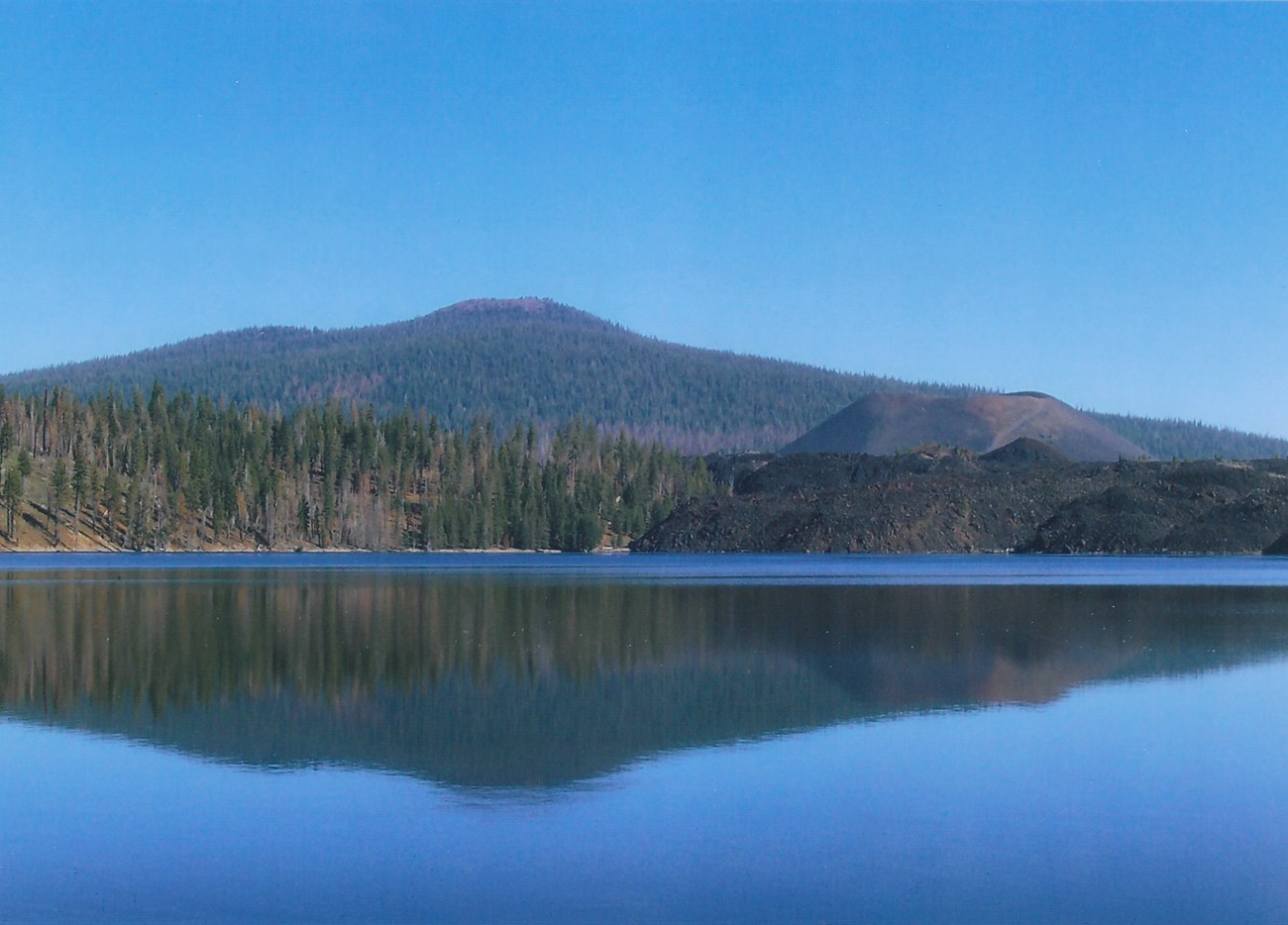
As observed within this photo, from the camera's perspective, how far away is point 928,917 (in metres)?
15.6

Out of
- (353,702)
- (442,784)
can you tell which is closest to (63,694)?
(353,702)

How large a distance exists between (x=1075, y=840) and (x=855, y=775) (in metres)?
4.86

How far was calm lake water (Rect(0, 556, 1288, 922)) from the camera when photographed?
16625 millimetres

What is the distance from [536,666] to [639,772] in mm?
14694

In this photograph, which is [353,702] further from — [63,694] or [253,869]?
[253,869]

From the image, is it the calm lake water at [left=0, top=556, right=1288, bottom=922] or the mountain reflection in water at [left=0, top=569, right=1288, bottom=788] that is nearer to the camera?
the calm lake water at [left=0, top=556, right=1288, bottom=922]

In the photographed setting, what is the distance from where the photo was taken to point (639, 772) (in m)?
23.5

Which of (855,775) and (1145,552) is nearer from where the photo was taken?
(855,775)

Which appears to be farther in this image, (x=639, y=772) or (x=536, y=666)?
(x=536, y=666)

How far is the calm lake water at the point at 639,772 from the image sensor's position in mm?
16625

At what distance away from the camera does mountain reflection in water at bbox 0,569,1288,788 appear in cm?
2702

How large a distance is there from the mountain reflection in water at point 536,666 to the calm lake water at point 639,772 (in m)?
0.18

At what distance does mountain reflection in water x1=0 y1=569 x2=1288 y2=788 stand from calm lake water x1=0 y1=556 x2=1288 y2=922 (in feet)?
0.59

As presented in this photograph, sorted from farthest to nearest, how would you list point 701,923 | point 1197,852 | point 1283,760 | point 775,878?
point 1283,760 → point 1197,852 → point 775,878 → point 701,923
